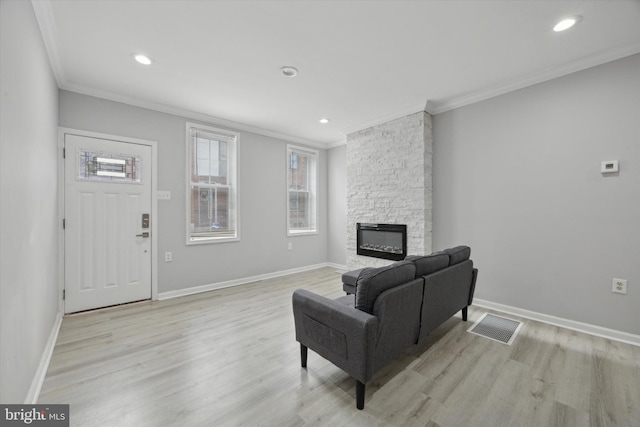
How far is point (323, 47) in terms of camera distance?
94.5 inches

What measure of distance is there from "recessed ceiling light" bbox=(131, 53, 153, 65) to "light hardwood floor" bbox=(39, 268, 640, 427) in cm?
275

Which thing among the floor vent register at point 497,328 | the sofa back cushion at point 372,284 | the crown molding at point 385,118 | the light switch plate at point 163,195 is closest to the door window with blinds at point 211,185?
the light switch plate at point 163,195

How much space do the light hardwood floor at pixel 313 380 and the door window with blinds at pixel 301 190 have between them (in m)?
2.83

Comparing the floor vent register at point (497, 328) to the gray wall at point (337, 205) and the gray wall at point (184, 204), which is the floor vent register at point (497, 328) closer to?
the gray wall at point (337, 205)

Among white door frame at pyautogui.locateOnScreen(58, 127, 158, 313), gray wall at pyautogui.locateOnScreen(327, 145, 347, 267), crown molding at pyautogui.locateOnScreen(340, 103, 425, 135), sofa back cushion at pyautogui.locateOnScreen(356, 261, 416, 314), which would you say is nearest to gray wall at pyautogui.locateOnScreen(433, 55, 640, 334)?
crown molding at pyautogui.locateOnScreen(340, 103, 425, 135)

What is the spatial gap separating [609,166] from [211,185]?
4.90m

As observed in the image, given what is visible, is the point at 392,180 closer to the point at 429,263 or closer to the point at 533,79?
the point at 533,79

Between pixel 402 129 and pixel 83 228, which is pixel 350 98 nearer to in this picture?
pixel 402 129

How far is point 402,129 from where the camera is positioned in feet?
13.0

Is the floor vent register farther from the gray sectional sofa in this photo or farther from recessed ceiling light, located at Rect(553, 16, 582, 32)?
recessed ceiling light, located at Rect(553, 16, 582, 32)

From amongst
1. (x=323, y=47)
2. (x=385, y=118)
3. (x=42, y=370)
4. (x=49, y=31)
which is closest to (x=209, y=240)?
(x=42, y=370)

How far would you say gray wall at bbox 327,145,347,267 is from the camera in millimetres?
5508

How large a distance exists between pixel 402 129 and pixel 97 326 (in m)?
4.59

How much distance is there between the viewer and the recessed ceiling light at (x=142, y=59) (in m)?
2.50
